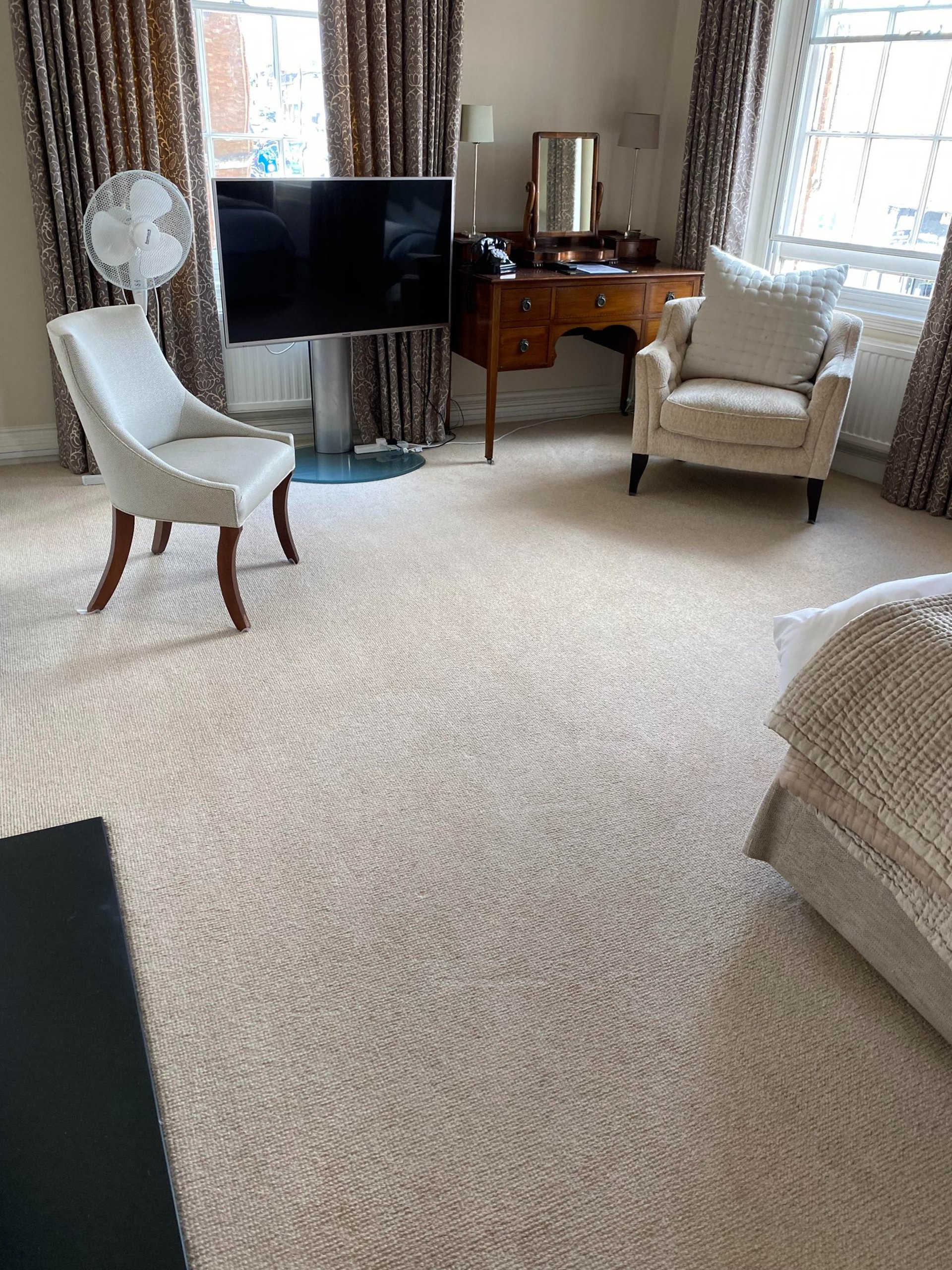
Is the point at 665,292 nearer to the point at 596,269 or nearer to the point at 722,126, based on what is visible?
the point at 596,269

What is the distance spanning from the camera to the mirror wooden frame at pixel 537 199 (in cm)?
438

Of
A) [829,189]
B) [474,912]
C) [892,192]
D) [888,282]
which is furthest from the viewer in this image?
[829,189]

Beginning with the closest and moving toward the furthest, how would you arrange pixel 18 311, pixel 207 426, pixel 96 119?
pixel 207 426 < pixel 96 119 < pixel 18 311

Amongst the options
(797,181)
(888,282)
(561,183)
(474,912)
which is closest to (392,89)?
(561,183)

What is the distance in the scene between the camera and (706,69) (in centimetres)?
435

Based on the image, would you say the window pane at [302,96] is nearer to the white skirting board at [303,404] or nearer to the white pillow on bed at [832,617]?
the white skirting board at [303,404]

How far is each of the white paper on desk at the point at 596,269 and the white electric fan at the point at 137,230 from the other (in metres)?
1.69

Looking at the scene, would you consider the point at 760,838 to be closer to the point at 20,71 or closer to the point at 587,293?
the point at 587,293

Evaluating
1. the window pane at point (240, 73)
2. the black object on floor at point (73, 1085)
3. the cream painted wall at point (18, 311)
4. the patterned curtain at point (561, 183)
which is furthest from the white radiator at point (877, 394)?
the black object on floor at point (73, 1085)

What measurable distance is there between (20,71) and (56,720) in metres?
2.47

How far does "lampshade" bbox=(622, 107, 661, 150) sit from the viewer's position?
4.43 metres

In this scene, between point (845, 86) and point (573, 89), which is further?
point (573, 89)

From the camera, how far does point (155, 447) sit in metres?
3.04

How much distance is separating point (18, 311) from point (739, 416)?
9.36ft
